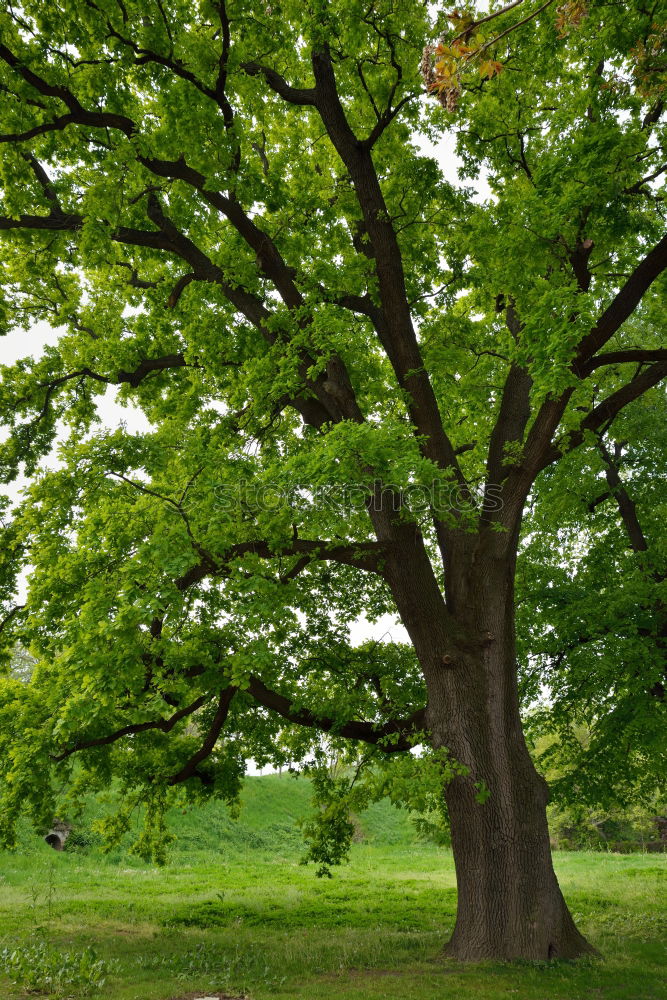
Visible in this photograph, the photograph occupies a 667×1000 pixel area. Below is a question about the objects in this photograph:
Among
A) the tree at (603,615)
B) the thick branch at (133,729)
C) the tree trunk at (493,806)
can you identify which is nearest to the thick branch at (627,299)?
the tree at (603,615)

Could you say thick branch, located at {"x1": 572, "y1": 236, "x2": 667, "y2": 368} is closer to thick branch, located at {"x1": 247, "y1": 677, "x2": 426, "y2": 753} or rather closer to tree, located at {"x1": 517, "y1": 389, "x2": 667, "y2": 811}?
tree, located at {"x1": 517, "y1": 389, "x2": 667, "y2": 811}

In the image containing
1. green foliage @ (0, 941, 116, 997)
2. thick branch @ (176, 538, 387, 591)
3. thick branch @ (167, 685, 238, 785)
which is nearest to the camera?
green foliage @ (0, 941, 116, 997)

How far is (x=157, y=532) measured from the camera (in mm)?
8633

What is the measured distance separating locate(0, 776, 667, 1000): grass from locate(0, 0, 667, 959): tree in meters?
1.18

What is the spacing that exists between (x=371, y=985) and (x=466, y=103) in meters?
12.5

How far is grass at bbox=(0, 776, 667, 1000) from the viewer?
7.53 m

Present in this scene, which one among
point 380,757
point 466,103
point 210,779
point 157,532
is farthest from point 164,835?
point 466,103

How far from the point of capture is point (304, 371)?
1066cm

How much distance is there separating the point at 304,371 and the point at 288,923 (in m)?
10.2

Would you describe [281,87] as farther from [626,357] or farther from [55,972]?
[55,972]

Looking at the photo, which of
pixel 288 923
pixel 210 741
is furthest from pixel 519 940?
pixel 288 923

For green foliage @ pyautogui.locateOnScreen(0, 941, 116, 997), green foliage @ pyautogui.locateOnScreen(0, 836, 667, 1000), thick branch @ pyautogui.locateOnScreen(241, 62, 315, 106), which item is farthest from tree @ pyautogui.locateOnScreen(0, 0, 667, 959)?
green foliage @ pyautogui.locateOnScreen(0, 941, 116, 997)

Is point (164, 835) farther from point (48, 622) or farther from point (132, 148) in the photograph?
point (132, 148)

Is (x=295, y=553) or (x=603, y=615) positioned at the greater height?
(x=295, y=553)
